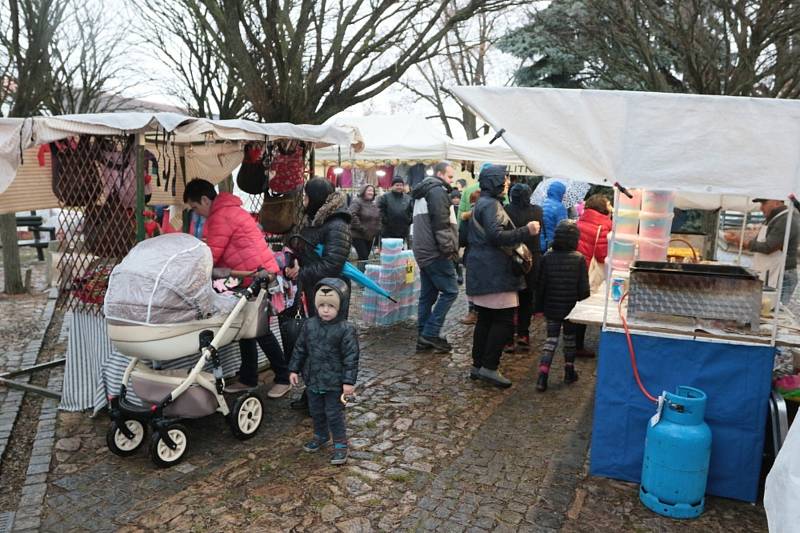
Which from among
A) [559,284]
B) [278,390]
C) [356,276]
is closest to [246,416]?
[278,390]

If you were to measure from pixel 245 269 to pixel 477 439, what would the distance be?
7.64 feet

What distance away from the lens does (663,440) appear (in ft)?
11.8

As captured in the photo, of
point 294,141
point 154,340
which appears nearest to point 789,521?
point 154,340

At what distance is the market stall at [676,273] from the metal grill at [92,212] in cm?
296

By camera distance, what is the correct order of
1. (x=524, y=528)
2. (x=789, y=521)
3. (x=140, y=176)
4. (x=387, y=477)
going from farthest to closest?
(x=140, y=176) < (x=387, y=477) < (x=524, y=528) < (x=789, y=521)

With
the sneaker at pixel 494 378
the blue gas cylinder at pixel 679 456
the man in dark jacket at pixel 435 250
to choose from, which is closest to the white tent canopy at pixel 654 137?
the blue gas cylinder at pixel 679 456

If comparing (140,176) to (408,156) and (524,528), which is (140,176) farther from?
(408,156)

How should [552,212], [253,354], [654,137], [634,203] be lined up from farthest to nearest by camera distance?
[552,212]
[634,203]
[253,354]
[654,137]

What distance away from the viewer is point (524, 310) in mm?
7121

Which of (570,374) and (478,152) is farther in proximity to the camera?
(478,152)

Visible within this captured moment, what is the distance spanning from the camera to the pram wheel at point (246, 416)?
4.53 meters

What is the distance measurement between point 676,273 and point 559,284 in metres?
1.84

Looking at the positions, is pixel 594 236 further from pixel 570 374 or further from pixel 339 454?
pixel 339 454

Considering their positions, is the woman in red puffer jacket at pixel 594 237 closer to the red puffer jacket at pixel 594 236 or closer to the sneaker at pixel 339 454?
the red puffer jacket at pixel 594 236
